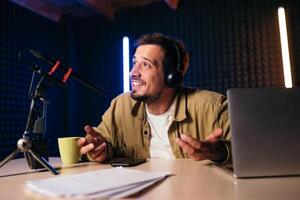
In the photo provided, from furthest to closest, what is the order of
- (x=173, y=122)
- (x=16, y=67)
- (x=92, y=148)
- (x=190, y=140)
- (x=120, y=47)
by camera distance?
(x=120, y=47), (x=16, y=67), (x=173, y=122), (x=92, y=148), (x=190, y=140)

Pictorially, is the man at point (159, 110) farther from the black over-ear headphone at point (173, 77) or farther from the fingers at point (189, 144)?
the fingers at point (189, 144)

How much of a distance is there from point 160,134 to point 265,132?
858mm

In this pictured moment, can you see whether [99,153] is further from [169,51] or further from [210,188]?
[169,51]

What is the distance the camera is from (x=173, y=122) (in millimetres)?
1408

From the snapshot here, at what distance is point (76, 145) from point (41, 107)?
0.76ft

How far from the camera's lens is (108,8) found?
271 cm

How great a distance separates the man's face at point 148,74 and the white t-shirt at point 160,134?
0.11 m

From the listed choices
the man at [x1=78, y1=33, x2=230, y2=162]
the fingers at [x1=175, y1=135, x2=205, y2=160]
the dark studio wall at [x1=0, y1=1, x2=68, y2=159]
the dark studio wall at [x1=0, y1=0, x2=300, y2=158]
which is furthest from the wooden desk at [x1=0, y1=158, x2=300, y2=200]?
the dark studio wall at [x1=0, y1=0, x2=300, y2=158]

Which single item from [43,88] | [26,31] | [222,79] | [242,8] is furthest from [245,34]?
[43,88]

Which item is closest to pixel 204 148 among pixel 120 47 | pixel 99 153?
pixel 99 153

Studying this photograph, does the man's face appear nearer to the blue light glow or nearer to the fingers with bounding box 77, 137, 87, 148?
the fingers with bounding box 77, 137, 87, 148

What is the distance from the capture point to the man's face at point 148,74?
1.50m

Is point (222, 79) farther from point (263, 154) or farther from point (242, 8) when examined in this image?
point (263, 154)

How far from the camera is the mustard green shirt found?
4.61 ft
